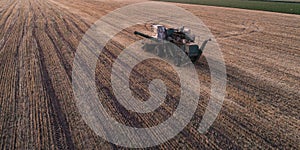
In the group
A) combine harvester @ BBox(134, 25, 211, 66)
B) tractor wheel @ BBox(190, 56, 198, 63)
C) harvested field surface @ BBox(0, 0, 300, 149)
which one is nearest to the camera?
harvested field surface @ BBox(0, 0, 300, 149)

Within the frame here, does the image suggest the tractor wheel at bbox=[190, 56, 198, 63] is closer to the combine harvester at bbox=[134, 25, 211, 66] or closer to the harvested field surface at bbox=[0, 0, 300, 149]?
the combine harvester at bbox=[134, 25, 211, 66]

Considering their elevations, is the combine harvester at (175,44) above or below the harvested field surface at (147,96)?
above

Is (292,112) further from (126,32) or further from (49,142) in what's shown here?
(126,32)

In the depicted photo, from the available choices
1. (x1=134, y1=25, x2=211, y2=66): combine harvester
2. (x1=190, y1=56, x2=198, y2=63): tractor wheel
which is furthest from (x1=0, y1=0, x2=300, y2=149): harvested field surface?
(x1=134, y1=25, x2=211, y2=66): combine harvester

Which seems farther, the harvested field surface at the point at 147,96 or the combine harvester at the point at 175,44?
the combine harvester at the point at 175,44

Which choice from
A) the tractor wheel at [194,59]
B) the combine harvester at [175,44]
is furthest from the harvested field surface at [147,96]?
the combine harvester at [175,44]

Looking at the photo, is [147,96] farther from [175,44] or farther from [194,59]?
[175,44]

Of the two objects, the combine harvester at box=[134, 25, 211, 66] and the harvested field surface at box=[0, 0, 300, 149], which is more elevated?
the combine harvester at box=[134, 25, 211, 66]

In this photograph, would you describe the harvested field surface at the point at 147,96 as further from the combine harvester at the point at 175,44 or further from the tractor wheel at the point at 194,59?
the combine harvester at the point at 175,44
